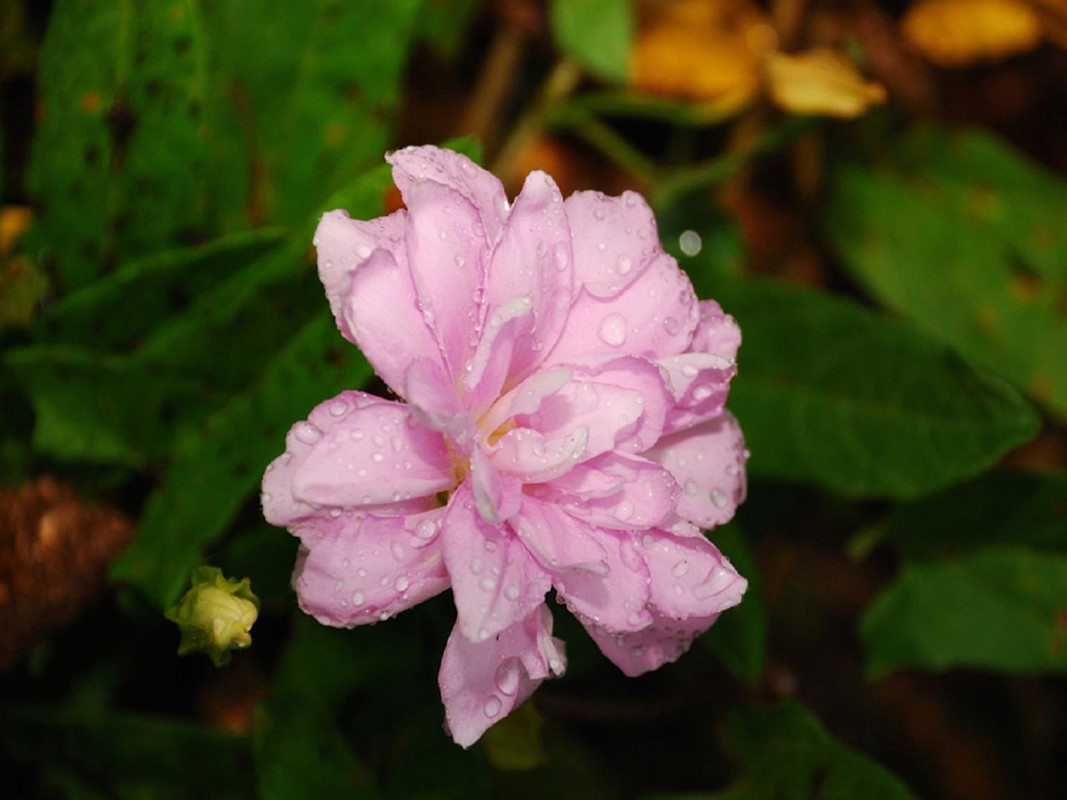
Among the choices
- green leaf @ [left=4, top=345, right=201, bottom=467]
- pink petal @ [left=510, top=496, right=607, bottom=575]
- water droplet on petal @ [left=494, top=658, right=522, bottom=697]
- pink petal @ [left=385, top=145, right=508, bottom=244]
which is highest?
pink petal @ [left=385, top=145, right=508, bottom=244]

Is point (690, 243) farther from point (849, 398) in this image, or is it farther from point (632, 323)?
point (632, 323)

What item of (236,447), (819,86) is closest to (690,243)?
(819,86)

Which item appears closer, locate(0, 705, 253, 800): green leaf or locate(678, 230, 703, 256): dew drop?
locate(0, 705, 253, 800): green leaf

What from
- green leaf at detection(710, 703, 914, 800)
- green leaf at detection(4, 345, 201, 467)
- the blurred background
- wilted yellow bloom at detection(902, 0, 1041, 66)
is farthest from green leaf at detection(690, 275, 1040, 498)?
wilted yellow bloom at detection(902, 0, 1041, 66)

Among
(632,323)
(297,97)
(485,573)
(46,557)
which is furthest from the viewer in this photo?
(297,97)

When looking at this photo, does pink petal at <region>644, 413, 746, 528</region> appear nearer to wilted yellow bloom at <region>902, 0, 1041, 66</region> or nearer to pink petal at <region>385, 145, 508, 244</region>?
pink petal at <region>385, 145, 508, 244</region>

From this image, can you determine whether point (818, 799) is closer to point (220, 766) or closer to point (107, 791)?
point (220, 766)

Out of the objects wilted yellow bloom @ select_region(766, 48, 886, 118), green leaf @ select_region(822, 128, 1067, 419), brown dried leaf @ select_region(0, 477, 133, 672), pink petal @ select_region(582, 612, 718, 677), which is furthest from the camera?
green leaf @ select_region(822, 128, 1067, 419)
